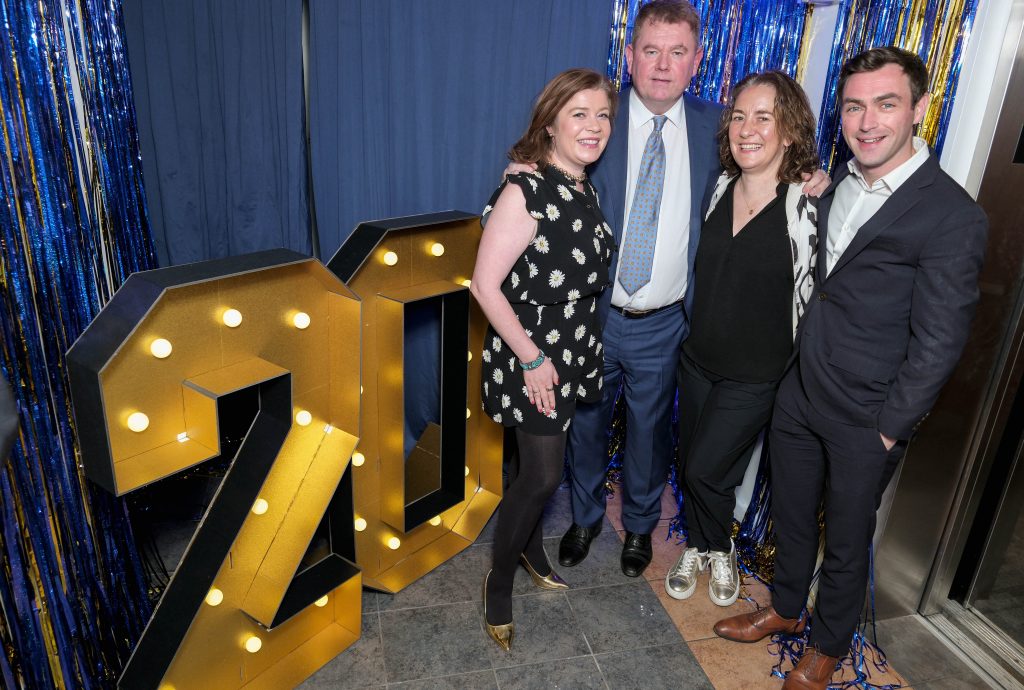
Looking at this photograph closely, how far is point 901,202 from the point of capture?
5.44 ft

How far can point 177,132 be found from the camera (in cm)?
216

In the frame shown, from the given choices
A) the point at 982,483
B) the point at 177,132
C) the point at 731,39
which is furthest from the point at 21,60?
the point at 982,483

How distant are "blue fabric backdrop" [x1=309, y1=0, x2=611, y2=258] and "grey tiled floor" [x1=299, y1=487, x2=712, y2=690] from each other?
1240 mm

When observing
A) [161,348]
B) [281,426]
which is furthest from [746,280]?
[161,348]

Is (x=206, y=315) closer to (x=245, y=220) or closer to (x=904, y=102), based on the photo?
(x=245, y=220)

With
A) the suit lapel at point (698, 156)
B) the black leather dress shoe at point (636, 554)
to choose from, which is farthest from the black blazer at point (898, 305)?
the black leather dress shoe at point (636, 554)

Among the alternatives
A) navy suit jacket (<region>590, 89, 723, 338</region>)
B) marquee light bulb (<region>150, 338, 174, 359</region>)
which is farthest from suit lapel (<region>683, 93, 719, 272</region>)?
marquee light bulb (<region>150, 338, 174, 359</region>)

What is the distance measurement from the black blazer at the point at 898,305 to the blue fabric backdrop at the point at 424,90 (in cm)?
114

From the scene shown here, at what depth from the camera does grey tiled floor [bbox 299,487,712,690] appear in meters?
2.04

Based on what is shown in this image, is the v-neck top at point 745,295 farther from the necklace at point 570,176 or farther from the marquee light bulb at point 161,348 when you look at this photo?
the marquee light bulb at point 161,348

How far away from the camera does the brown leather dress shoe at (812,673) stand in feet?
6.64

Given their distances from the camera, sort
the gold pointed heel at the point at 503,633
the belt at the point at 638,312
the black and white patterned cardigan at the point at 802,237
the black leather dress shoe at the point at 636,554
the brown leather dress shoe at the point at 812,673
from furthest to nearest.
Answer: the black leather dress shoe at the point at 636,554, the belt at the point at 638,312, the gold pointed heel at the point at 503,633, the brown leather dress shoe at the point at 812,673, the black and white patterned cardigan at the point at 802,237

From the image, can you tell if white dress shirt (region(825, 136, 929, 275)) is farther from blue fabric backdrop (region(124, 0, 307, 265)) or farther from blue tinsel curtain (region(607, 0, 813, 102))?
blue fabric backdrop (region(124, 0, 307, 265))

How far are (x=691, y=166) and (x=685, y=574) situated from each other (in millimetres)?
1364
